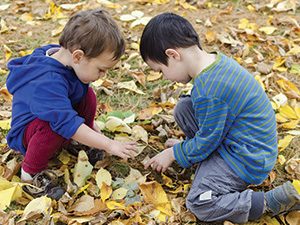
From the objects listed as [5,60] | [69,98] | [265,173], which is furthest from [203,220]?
[5,60]

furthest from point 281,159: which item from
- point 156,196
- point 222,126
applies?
point 156,196

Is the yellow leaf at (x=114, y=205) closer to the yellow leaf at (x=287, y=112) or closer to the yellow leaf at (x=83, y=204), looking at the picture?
the yellow leaf at (x=83, y=204)

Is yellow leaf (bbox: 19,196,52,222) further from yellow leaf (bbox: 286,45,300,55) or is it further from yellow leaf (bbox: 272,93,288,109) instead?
yellow leaf (bbox: 286,45,300,55)

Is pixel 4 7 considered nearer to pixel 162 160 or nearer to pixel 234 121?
pixel 162 160

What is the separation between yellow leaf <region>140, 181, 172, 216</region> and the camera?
2229 mm

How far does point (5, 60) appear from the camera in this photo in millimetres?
3492

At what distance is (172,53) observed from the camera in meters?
2.10

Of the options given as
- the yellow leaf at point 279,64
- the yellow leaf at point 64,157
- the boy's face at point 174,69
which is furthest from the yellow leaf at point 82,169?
the yellow leaf at point 279,64

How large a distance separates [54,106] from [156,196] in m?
0.62

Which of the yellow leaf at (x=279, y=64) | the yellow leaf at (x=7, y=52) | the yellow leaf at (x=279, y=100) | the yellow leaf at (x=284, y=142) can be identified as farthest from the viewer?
the yellow leaf at (x=7, y=52)

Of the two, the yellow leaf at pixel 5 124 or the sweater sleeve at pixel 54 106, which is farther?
the yellow leaf at pixel 5 124

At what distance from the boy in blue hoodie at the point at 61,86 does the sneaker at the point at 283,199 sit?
654 millimetres

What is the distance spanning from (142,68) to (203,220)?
1.49m

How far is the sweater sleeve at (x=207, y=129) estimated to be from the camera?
207cm
